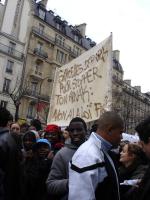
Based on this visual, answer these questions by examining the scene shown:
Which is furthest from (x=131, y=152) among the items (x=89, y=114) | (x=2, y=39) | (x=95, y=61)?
(x=2, y=39)

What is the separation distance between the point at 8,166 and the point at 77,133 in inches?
35.9

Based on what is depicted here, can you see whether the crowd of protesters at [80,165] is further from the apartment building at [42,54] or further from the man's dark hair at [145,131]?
the apartment building at [42,54]

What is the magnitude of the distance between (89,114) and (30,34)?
35479 mm

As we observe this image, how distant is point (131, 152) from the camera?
12.0 ft

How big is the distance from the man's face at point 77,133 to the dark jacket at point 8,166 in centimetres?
→ 71

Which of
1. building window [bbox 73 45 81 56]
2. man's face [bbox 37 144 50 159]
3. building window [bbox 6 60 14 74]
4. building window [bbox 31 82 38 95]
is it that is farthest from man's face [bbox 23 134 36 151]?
building window [bbox 73 45 81 56]

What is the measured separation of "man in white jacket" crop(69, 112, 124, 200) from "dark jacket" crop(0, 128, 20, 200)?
1139 millimetres

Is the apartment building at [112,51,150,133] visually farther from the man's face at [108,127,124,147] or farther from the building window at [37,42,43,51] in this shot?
the man's face at [108,127,124,147]

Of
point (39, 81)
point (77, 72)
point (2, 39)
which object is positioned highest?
point (2, 39)

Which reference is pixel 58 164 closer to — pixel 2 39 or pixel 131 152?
pixel 131 152

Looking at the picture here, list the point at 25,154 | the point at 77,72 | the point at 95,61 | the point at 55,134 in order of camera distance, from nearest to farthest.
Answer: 1. the point at 25,154
2. the point at 55,134
3. the point at 95,61
4. the point at 77,72

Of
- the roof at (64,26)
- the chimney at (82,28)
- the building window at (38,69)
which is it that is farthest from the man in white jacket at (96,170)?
the chimney at (82,28)

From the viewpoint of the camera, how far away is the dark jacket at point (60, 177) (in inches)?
126

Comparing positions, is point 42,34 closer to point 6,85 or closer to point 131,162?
point 6,85
